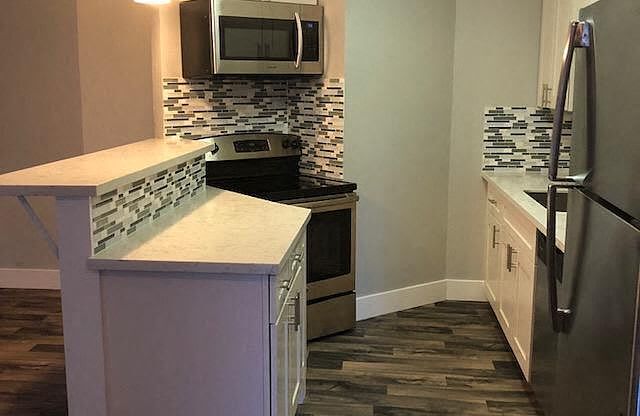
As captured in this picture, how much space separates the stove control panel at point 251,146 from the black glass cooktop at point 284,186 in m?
0.17

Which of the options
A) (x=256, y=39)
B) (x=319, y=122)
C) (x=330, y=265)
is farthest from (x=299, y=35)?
(x=330, y=265)

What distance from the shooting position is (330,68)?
395 cm

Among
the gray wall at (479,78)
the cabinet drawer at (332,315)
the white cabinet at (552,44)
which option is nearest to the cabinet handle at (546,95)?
the white cabinet at (552,44)

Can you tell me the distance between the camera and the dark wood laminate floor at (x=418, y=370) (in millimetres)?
3131

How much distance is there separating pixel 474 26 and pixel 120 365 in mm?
3266

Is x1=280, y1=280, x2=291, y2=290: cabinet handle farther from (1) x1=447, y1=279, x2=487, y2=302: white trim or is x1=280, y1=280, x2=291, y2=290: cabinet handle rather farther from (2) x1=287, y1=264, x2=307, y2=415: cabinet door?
(1) x1=447, y1=279, x2=487, y2=302: white trim

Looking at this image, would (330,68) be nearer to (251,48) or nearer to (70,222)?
(251,48)

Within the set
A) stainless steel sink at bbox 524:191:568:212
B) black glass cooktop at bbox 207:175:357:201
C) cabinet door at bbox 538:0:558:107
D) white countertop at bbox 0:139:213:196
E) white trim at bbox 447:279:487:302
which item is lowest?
white trim at bbox 447:279:487:302

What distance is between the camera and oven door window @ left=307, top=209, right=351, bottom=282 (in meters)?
3.77

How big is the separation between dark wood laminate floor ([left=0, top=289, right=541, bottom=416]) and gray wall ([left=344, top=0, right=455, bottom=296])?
1.26 ft

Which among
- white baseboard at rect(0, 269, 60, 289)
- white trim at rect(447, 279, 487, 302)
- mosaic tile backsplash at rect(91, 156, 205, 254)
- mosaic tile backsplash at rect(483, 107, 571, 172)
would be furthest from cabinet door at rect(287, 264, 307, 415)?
white baseboard at rect(0, 269, 60, 289)

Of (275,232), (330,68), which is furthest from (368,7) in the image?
(275,232)

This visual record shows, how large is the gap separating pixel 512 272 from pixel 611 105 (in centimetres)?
201

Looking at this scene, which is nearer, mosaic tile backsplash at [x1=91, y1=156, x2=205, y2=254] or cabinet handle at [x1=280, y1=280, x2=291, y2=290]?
mosaic tile backsplash at [x1=91, y1=156, x2=205, y2=254]
